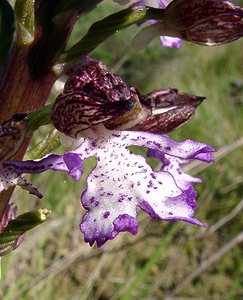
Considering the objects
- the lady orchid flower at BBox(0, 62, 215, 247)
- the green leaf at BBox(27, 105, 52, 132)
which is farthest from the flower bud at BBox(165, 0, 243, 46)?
the green leaf at BBox(27, 105, 52, 132)

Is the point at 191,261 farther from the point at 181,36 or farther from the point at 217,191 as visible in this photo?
the point at 181,36

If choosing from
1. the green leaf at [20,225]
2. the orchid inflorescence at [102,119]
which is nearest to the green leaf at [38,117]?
the orchid inflorescence at [102,119]

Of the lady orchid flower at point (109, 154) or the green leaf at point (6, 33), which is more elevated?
the green leaf at point (6, 33)

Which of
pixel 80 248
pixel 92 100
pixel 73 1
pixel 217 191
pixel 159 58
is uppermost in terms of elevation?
pixel 73 1

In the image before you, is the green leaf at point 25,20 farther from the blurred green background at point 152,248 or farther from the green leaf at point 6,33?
the blurred green background at point 152,248

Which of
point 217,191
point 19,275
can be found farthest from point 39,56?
point 217,191
